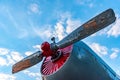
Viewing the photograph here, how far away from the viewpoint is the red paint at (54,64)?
32.1 ft

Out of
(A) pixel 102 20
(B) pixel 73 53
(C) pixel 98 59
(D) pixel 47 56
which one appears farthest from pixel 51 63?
(A) pixel 102 20

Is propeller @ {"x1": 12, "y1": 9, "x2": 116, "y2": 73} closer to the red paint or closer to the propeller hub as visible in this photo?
the propeller hub

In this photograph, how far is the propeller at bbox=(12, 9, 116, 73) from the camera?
9.05 meters

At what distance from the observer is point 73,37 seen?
991 centimetres

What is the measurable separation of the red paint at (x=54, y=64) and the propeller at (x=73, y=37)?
22 centimetres

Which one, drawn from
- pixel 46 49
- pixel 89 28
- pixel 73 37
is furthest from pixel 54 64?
pixel 89 28

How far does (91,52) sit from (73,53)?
0.95m

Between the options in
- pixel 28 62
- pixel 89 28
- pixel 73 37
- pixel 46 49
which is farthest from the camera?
pixel 28 62

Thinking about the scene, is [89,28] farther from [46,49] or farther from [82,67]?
[46,49]

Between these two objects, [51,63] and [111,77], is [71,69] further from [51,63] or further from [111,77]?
[111,77]

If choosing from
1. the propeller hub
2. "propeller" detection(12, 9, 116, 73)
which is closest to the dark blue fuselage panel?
"propeller" detection(12, 9, 116, 73)

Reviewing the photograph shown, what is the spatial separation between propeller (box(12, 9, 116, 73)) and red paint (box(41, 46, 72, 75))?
0.22 meters

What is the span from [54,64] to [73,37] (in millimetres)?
1253

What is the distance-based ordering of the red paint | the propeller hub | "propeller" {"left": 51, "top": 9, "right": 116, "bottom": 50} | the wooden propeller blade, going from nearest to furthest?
"propeller" {"left": 51, "top": 9, "right": 116, "bottom": 50} → the red paint → the propeller hub → the wooden propeller blade
